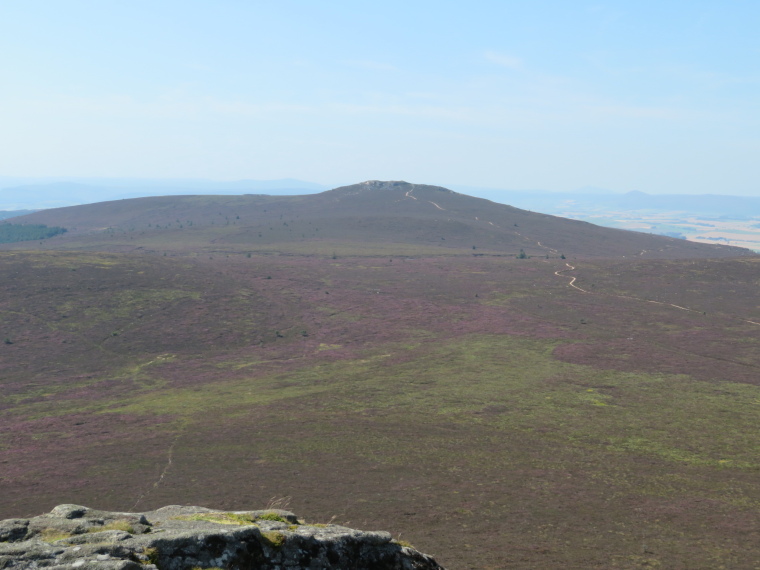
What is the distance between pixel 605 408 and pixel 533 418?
6.40 metres

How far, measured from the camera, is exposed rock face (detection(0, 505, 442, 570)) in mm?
9078

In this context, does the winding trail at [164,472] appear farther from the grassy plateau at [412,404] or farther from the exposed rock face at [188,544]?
the exposed rock face at [188,544]

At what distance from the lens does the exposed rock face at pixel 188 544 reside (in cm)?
908

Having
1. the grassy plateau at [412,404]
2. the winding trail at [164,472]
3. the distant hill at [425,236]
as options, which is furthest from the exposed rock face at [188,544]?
the distant hill at [425,236]

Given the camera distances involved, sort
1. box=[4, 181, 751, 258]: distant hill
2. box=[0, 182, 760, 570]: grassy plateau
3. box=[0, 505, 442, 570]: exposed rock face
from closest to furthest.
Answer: box=[0, 505, 442, 570]: exposed rock face < box=[0, 182, 760, 570]: grassy plateau < box=[4, 181, 751, 258]: distant hill

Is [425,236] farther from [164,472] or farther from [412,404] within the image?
[164,472]

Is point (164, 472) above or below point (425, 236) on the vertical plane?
below

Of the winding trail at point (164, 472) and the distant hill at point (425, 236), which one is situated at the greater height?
the distant hill at point (425, 236)

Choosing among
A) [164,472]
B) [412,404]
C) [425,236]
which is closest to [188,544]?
[164,472]

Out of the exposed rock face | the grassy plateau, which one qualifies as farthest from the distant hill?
the exposed rock face

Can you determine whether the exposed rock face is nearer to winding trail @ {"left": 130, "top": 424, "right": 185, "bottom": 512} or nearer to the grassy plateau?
the grassy plateau

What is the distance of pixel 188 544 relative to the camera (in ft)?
32.3

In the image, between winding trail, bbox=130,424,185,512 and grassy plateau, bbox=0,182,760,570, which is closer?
grassy plateau, bbox=0,182,760,570

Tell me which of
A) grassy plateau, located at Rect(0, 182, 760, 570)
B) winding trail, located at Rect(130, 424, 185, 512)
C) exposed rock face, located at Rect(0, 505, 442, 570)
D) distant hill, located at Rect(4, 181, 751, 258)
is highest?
distant hill, located at Rect(4, 181, 751, 258)
